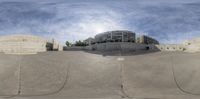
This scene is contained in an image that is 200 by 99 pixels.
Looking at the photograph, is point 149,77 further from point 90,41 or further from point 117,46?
point 90,41

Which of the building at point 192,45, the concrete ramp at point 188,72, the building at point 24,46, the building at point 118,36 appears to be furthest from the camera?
the building at point 118,36

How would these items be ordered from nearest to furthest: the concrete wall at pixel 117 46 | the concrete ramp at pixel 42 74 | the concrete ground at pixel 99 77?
the concrete ground at pixel 99 77
the concrete ramp at pixel 42 74
the concrete wall at pixel 117 46

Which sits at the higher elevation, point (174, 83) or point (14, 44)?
point (14, 44)

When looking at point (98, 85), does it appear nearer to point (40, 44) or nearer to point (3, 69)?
point (3, 69)

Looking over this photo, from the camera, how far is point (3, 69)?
47156 millimetres

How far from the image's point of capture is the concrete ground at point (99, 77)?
40.4 m

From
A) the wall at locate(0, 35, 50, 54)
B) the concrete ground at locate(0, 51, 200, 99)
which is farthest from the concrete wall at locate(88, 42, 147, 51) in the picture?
the concrete ground at locate(0, 51, 200, 99)

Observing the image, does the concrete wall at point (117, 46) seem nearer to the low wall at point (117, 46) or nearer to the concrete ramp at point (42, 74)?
the low wall at point (117, 46)

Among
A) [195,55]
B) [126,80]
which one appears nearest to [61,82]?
[126,80]

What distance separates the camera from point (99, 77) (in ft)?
154

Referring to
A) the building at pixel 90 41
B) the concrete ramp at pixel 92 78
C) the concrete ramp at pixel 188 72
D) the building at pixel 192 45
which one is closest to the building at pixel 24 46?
the building at pixel 90 41

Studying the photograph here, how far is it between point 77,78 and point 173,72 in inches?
552

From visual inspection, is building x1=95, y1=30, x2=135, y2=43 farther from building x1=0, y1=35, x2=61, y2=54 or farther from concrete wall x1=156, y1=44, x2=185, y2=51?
building x1=0, y1=35, x2=61, y2=54

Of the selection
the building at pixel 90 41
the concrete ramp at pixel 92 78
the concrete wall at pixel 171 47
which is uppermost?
the building at pixel 90 41
